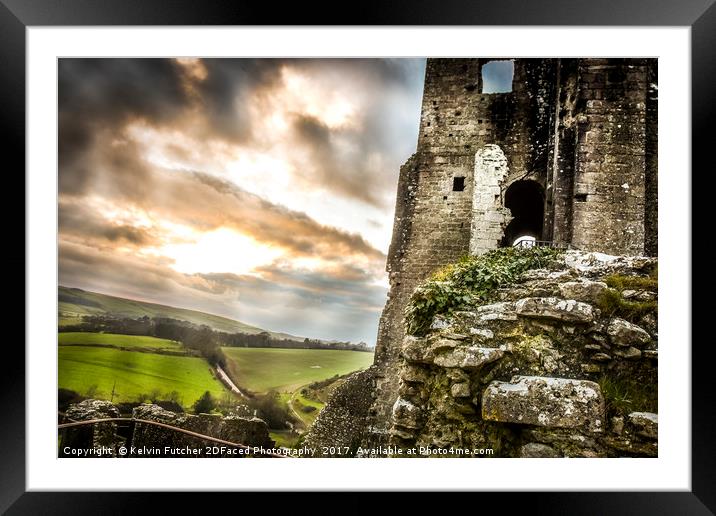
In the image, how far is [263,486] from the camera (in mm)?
4359

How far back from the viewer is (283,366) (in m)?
6.84

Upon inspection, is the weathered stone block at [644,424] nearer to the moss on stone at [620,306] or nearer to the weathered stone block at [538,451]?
the weathered stone block at [538,451]

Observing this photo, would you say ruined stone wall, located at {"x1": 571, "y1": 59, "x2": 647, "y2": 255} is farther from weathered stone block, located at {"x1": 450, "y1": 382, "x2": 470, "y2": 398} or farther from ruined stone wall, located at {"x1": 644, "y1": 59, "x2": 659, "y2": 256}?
weathered stone block, located at {"x1": 450, "y1": 382, "x2": 470, "y2": 398}

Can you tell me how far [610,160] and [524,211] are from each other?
Result: 2.97m

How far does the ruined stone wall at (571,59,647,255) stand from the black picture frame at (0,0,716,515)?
3312mm

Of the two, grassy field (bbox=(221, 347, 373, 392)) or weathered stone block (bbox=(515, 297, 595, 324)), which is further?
grassy field (bbox=(221, 347, 373, 392))

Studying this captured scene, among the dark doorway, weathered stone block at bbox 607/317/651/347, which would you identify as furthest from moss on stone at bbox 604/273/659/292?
the dark doorway

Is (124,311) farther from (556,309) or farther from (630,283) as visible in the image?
(630,283)

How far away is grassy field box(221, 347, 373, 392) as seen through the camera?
258 inches

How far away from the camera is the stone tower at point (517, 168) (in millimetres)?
7379

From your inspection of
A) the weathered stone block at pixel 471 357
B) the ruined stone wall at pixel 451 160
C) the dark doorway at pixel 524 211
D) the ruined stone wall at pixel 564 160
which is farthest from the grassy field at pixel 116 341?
the dark doorway at pixel 524 211
